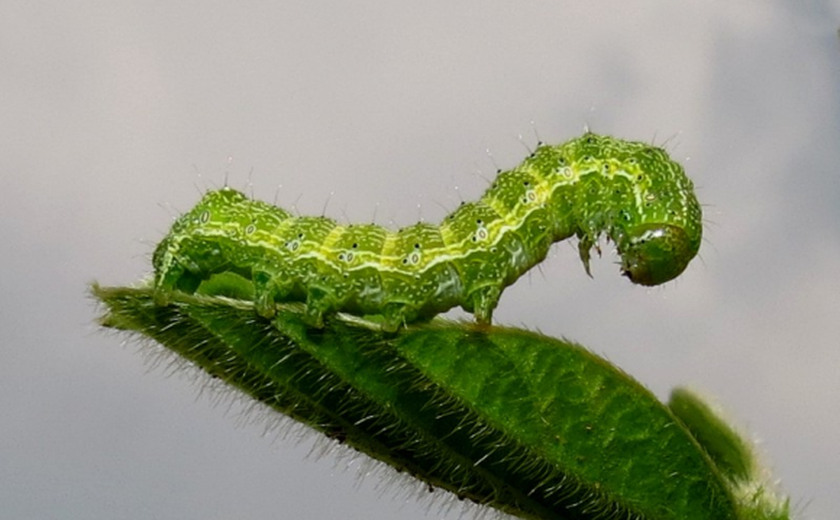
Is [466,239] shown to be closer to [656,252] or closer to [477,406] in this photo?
[656,252]

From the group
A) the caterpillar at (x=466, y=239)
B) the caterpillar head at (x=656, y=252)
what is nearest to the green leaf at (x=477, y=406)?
the caterpillar at (x=466, y=239)

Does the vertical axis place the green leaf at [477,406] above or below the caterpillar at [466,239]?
below

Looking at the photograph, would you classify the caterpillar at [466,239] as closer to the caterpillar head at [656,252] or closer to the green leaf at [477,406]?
the caterpillar head at [656,252]

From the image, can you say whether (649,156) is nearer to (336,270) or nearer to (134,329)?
(336,270)

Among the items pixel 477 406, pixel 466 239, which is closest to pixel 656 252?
pixel 466 239

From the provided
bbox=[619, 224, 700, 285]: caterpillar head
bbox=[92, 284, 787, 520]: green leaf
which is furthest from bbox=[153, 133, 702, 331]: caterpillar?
bbox=[92, 284, 787, 520]: green leaf

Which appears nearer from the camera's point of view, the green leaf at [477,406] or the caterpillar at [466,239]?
the green leaf at [477,406]

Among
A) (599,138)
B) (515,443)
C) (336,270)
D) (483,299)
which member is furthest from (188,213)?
(515,443)

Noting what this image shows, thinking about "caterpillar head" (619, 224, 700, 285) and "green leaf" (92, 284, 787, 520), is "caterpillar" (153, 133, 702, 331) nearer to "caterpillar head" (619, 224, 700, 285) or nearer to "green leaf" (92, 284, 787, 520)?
"caterpillar head" (619, 224, 700, 285)
